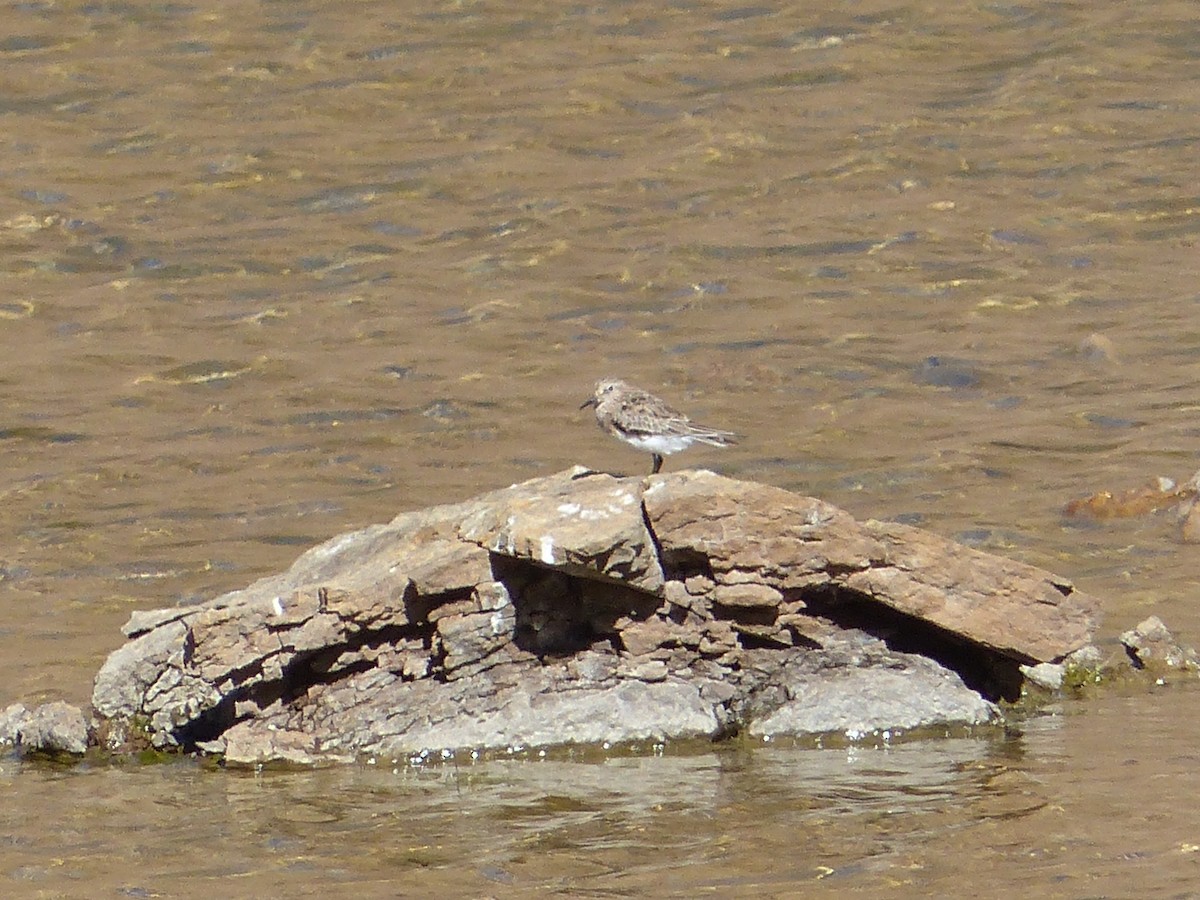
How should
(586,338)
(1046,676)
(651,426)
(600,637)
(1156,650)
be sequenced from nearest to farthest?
(600,637), (1046,676), (1156,650), (651,426), (586,338)

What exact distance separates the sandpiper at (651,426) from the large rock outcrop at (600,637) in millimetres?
938

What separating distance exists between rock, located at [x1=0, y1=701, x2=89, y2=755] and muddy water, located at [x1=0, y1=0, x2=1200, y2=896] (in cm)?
20

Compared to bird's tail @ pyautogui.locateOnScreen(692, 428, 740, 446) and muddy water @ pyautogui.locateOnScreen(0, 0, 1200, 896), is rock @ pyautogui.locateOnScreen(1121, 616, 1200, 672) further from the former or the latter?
bird's tail @ pyautogui.locateOnScreen(692, 428, 740, 446)

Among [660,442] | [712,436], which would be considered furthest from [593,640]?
[712,436]

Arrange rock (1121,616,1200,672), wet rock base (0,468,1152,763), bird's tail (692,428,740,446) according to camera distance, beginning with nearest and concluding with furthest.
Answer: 1. wet rock base (0,468,1152,763)
2. rock (1121,616,1200,672)
3. bird's tail (692,428,740,446)

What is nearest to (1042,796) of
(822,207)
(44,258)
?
(822,207)

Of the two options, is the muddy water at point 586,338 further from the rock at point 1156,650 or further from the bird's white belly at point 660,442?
the bird's white belly at point 660,442

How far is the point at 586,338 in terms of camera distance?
1539 cm

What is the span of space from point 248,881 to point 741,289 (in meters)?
9.89

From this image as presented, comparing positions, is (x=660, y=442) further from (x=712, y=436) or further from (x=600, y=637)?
(x=600, y=637)

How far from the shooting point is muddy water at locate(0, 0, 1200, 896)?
7.29 meters

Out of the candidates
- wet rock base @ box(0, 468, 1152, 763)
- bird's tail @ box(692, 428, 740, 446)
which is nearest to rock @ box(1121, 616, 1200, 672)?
wet rock base @ box(0, 468, 1152, 763)

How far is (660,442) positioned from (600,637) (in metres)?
1.25

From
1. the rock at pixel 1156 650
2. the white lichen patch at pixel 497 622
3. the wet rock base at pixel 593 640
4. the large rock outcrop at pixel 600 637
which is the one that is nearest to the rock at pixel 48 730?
the wet rock base at pixel 593 640
